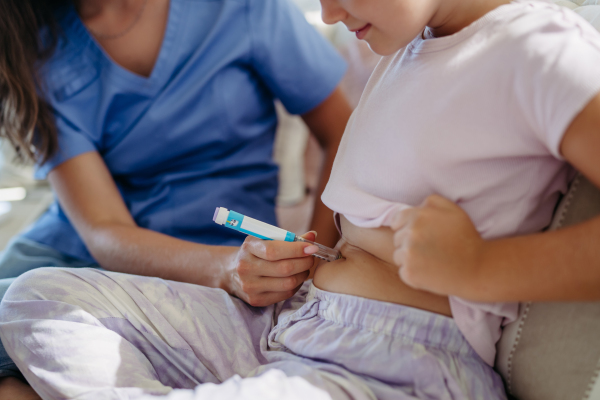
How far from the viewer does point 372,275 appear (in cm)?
54

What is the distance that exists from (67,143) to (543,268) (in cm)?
80

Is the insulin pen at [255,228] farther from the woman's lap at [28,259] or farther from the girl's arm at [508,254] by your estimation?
the woman's lap at [28,259]

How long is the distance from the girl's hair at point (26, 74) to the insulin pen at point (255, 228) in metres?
0.46

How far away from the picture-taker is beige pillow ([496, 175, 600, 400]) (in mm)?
454

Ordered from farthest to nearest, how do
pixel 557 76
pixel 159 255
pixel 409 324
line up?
pixel 159 255
pixel 409 324
pixel 557 76

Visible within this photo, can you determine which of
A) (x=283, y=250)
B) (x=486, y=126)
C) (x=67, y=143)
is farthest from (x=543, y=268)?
(x=67, y=143)

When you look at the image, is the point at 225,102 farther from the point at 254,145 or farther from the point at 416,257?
the point at 416,257

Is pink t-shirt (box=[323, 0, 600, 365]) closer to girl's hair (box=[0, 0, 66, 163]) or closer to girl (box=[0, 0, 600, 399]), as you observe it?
girl (box=[0, 0, 600, 399])

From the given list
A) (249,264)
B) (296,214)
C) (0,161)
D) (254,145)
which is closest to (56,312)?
(249,264)

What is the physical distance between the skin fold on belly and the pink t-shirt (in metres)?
0.02

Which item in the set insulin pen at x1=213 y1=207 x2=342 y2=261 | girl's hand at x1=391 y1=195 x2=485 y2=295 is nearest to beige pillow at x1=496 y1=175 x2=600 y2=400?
girl's hand at x1=391 y1=195 x2=485 y2=295

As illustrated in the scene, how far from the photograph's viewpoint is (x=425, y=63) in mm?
529

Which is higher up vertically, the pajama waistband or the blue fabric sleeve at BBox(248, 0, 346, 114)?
the blue fabric sleeve at BBox(248, 0, 346, 114)

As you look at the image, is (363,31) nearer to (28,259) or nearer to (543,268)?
(543,268)
